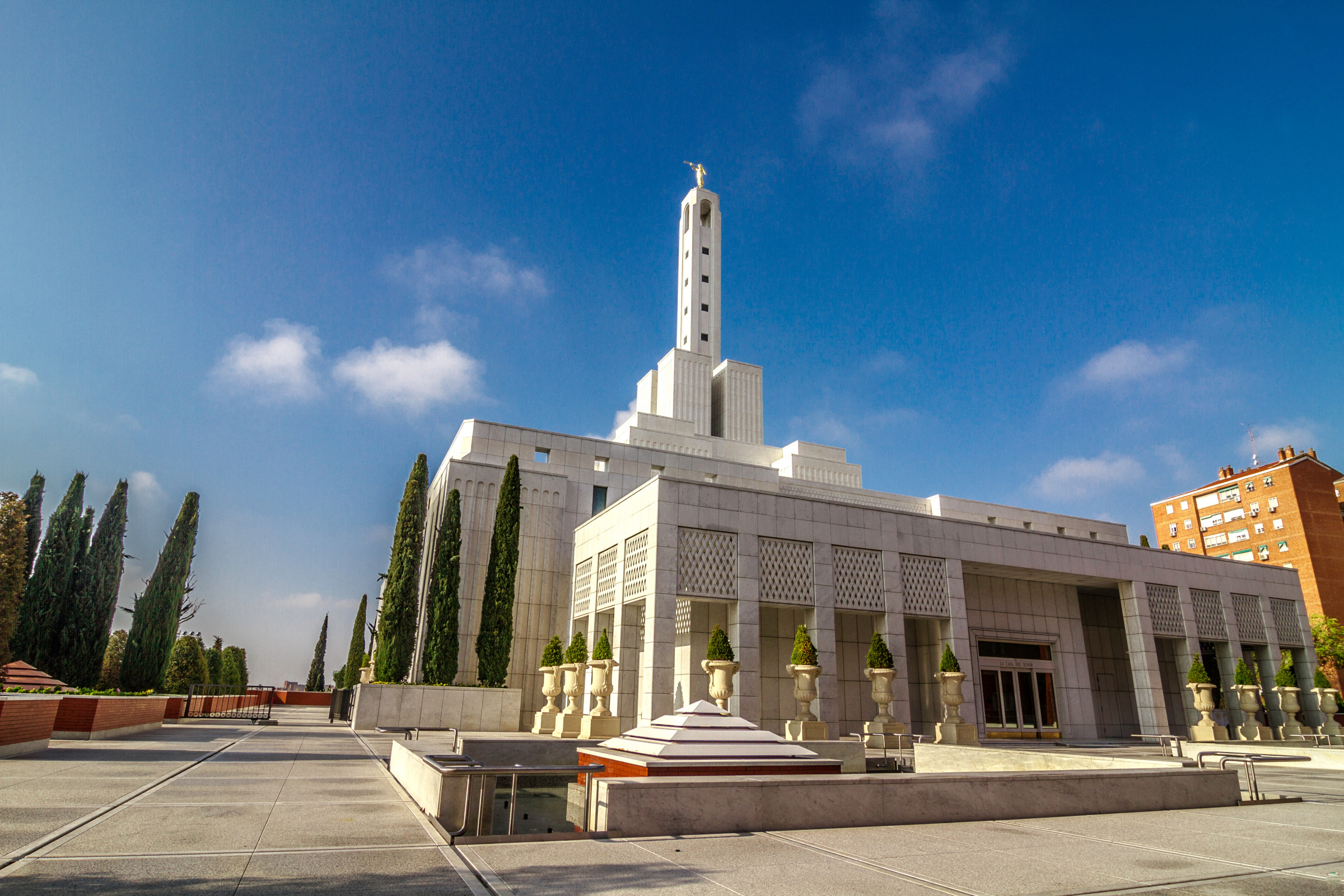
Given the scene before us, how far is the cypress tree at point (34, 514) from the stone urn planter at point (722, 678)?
3407 centimetres

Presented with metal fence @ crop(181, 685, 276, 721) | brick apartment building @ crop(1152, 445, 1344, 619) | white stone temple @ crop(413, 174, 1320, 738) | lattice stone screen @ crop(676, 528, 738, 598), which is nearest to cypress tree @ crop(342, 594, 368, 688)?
metal fence @ crop(181, 685, 276, 721)

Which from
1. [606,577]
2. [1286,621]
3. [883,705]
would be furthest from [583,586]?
[1286,621]

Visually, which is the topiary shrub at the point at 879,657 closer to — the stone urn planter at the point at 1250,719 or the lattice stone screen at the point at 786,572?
the lattice stone screen at the point at 786,572

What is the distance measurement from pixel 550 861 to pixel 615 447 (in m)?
→ 28.1

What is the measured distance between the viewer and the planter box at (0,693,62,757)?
12070 millimetres

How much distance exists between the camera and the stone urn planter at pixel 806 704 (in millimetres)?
19359

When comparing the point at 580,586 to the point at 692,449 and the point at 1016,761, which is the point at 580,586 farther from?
the point at 1016,761

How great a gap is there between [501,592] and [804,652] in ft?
40.4

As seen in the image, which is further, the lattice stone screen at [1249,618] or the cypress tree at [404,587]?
the lattice stone screen at [1249,618]

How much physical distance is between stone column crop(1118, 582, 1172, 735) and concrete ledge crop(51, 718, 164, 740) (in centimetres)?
3130

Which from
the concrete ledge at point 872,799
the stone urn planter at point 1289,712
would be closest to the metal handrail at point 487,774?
the concrete ledge at point 872,799

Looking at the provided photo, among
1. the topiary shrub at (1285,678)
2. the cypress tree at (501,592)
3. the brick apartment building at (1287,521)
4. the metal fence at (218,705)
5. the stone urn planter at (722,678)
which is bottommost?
the metal fence at (218,705)

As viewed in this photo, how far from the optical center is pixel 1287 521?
200 ft

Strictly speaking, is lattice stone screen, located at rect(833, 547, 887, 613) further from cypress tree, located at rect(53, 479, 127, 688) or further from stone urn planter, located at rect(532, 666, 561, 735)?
cypress tree, located at rect(53, 479, 127, 688)
